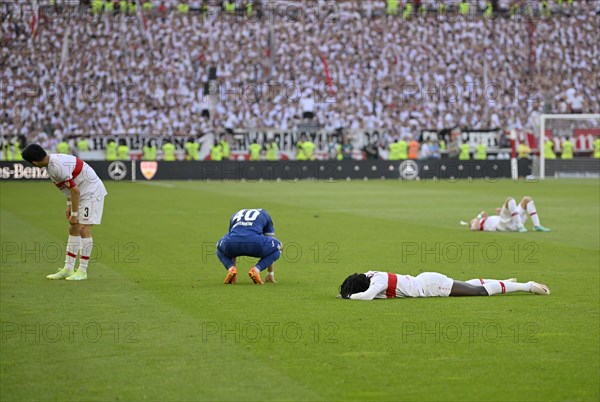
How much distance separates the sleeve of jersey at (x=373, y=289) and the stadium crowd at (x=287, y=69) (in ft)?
132

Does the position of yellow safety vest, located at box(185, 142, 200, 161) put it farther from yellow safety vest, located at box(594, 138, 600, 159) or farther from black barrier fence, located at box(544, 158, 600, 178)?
yellow safety vest, located at box(594, 138, 600, 159)

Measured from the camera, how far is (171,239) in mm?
19688

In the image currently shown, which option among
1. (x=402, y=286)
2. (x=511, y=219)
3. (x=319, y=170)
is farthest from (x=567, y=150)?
(x=402, y=286)

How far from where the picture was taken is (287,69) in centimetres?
5394

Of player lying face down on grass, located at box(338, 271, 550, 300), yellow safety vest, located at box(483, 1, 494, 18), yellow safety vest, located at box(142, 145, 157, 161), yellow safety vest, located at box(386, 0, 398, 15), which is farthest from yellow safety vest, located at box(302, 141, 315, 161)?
player lying face down on grass, located at box(338, 271, 550, 300)

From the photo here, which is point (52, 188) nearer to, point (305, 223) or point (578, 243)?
point (305, 223)

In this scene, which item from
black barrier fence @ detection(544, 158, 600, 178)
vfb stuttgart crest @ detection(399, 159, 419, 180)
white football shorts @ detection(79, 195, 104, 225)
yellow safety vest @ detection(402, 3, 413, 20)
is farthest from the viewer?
yellow safety vest @ detection(402, 3, 413, 20)

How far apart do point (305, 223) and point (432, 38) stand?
35107 millimetres

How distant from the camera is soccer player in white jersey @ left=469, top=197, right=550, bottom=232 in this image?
68.1ft

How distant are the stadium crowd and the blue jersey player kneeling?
3822 centimetres

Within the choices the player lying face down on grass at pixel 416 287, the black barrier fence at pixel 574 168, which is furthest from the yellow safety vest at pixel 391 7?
the player lying face down on grass at pixel 416 287

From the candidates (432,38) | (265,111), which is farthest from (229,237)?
(432,38)

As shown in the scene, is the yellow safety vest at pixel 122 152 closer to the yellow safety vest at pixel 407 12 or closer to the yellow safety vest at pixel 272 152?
the yellow safety vest at pixel 272 152

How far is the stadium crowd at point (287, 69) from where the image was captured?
5125cm
